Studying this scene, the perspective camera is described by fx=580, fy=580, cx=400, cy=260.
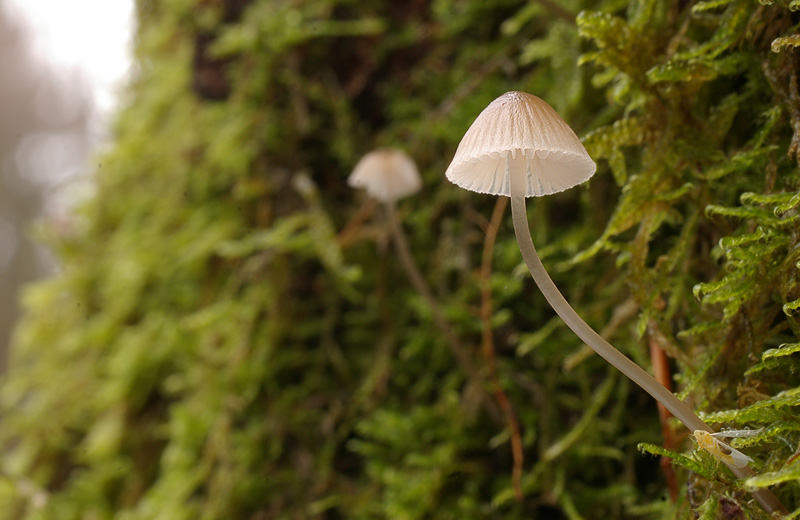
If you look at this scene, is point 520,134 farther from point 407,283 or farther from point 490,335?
point 407,283

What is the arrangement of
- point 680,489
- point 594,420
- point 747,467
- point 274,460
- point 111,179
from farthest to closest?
point 111,179, point 274,460, point 594,420, point 680,489, point 747,467

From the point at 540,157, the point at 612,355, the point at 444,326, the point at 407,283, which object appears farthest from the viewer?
the point at 407,283

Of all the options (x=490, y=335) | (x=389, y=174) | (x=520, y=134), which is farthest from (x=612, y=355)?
(x=389, y=174)

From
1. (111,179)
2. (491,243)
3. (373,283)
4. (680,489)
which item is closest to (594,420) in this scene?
(680,489)

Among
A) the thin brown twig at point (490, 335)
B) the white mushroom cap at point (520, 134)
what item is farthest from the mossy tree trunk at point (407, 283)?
the white mushroom cap at point (520, 134)

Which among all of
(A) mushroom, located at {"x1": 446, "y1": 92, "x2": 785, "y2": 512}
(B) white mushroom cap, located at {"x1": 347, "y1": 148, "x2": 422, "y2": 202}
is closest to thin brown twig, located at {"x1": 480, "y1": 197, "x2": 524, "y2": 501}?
(B) white mushroom cap, located at {"x1": 347, "y1": 148, "x2": 422, "y2": 202}

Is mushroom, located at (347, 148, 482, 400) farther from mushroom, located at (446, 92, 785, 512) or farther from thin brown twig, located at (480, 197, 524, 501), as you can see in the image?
mushroom, located at (446, 92, 785, 512)

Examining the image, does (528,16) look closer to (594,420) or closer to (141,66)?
(594,420)

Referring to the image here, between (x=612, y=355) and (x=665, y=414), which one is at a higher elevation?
(x=612, y=355)
